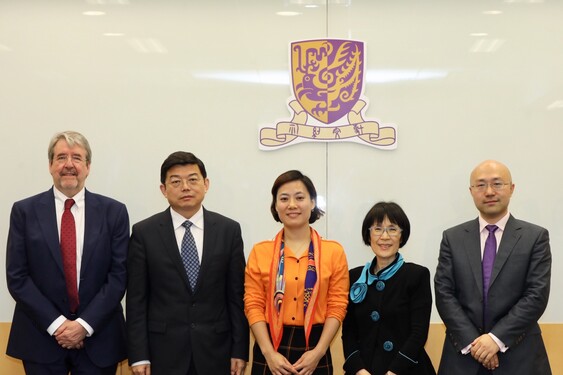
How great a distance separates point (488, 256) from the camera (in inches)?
118

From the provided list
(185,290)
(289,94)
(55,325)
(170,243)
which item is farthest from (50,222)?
(289,94)

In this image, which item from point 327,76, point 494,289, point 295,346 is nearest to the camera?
point 295,346

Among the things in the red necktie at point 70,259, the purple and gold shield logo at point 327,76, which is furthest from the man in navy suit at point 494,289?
the red necktie at point 70,259

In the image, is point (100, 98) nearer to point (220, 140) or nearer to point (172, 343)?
point (220, 140)

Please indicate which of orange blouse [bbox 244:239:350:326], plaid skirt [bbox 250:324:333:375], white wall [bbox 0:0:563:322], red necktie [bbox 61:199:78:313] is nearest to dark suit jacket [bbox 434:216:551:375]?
orange blouse [bbox 244:239:350:326]

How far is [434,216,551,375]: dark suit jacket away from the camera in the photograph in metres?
2.87

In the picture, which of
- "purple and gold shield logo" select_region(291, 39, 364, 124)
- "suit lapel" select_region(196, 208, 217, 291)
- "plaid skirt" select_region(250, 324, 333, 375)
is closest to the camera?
"plaid skirt" select_region(250, 324, 333, 375)

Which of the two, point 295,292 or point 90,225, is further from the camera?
point 90,225

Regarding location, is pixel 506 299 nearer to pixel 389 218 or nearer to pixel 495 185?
pixel 495 185

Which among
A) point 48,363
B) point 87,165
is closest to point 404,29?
point 87,165

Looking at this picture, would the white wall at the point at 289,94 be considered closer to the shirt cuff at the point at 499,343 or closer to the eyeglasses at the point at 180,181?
the eyeglasses at the point at 180,181

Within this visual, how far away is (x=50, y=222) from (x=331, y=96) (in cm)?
174

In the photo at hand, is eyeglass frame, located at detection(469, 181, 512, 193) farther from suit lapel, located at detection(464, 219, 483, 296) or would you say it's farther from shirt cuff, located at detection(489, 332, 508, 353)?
shirt cuff, located at detection(489, 332, 508, 353)

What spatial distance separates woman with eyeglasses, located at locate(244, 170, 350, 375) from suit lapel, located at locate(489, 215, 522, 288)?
0.71 metres
